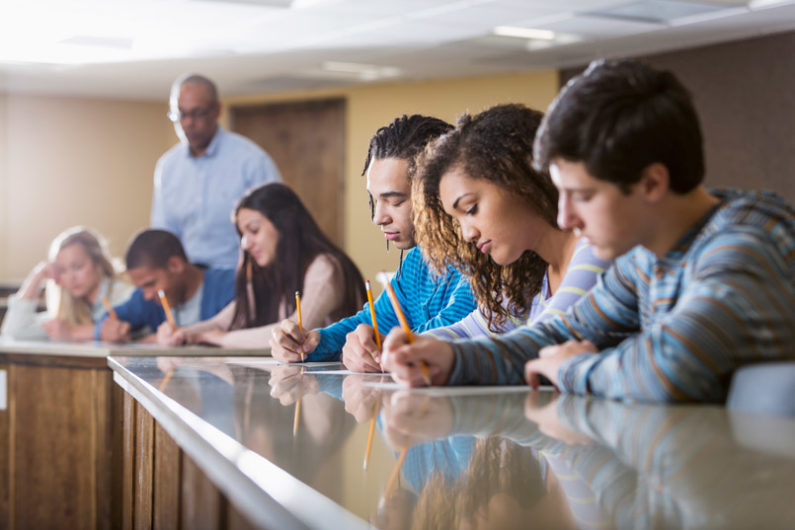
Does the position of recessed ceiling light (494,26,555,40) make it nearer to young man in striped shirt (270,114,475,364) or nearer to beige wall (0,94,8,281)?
young man in striped shirt (270,114,475,364)

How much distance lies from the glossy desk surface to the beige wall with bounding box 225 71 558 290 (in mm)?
5989

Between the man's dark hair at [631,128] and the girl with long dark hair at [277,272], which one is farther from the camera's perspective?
the girl with long dark hair at [277,272]

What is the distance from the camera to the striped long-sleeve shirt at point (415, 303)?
183 cm

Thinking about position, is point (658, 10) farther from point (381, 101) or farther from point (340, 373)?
point (340, 373)

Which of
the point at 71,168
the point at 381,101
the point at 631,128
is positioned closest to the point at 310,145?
the point at 381,101

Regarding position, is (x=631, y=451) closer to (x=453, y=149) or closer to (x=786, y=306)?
(x=786, y=306)

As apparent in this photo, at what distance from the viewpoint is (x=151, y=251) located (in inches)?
134

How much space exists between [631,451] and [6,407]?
2.66 meters

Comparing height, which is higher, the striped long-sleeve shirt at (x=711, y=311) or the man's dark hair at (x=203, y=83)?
the man's dark hair at (x=203, y=83)

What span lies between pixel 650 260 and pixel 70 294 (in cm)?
287

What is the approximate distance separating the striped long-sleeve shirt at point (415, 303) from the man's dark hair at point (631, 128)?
2.54 feet

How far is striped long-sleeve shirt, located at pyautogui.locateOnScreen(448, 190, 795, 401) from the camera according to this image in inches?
36.7

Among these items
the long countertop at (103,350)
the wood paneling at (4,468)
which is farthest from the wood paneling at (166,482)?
the wood paneling at (4,468)

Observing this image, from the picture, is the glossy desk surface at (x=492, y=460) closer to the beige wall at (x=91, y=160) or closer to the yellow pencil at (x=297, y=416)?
the yellow pencil at (x=297, y=416)
